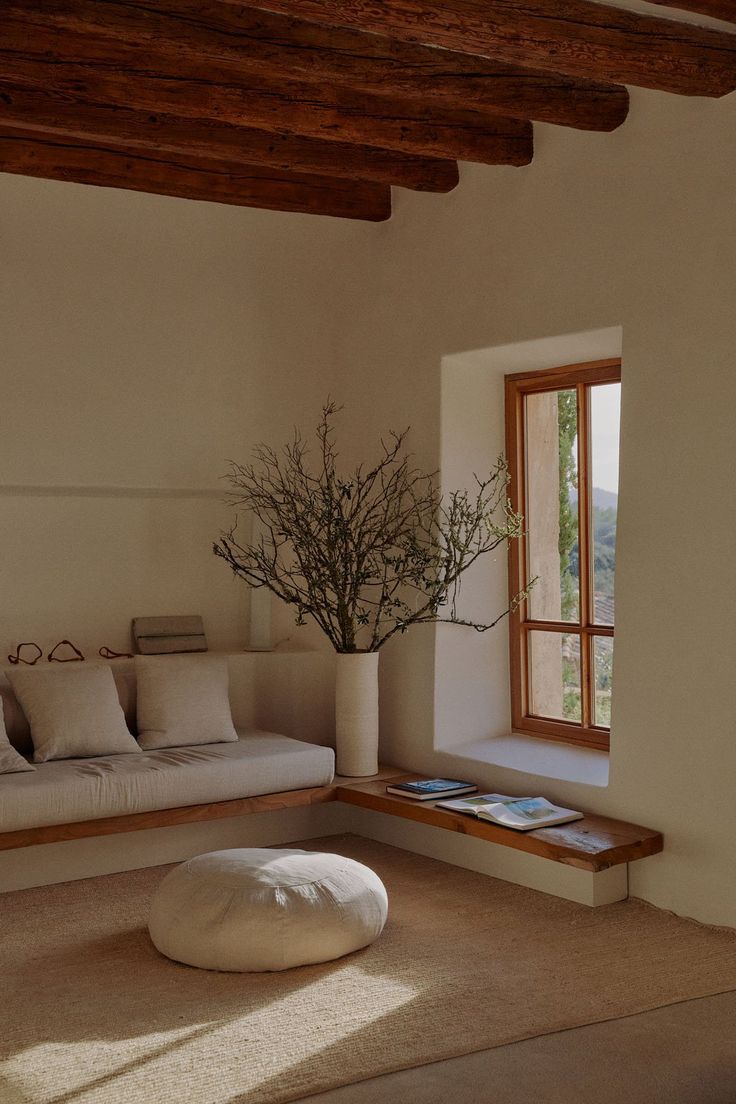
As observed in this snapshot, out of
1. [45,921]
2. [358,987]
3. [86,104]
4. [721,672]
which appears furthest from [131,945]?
[86,104]

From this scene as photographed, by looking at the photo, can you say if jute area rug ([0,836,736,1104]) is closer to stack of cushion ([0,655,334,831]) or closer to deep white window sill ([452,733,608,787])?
stack of cushion ([0,655,334,831])

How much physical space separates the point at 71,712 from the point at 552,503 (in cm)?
250

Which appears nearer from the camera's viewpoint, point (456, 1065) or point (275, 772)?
point (456, 1065)

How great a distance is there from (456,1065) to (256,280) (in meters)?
4.37

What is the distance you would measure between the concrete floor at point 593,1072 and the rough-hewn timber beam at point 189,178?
4119 mm

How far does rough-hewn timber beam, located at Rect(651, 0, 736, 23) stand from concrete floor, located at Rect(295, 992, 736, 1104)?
124 inches

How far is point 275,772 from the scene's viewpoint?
17.3 ft

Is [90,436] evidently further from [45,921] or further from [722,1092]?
[722,1092]

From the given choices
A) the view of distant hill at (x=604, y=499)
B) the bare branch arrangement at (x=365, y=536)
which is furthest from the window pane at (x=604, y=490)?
the bare branch arrangement at (x=365, y=536)

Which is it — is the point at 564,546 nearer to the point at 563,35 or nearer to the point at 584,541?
the point at 584,541

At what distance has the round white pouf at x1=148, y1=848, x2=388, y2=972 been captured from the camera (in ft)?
12.7

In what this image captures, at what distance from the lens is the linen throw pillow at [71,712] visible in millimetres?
5109

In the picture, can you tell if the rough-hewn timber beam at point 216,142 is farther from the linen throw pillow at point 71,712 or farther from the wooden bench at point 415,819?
the wooden bench at point 415,819

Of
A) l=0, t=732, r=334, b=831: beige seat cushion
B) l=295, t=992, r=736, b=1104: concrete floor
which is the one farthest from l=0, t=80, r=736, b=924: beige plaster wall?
l=295, t=992, r=736, b=1104: concrete floor
